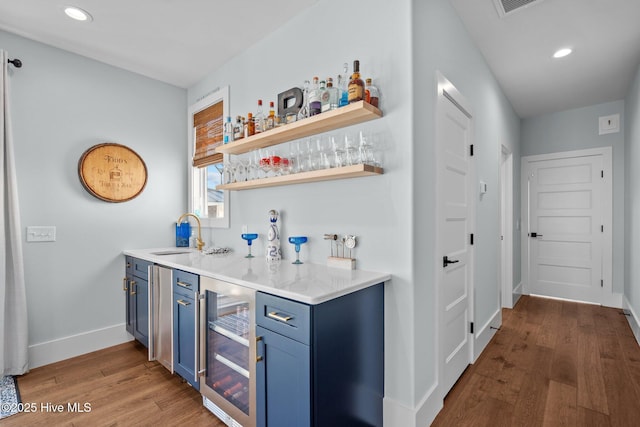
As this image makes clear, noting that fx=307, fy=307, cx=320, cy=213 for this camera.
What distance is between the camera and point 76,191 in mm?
2762

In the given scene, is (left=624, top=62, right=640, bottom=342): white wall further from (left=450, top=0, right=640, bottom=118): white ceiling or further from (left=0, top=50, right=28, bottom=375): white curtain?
Answer: (left=0, top=50, right=28, bottom=375): white curtain

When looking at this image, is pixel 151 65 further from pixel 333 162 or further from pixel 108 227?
pixel 333 162

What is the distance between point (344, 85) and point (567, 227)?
430 centimetres

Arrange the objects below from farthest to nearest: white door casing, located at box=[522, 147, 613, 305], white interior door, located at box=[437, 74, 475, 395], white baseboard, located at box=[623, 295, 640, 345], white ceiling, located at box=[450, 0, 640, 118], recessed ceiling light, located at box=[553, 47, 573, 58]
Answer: white door casing, located at box=[522, 147, 613, 305] < white baseboard, located at box=[623, 295, 640, 345] < recessed ceiling light, located at box=[553, 47, 573, 58] < white ceiling, located at box=[450, 0, 640, 118] < white interior door, located at box=[437, 74, 475, 395]

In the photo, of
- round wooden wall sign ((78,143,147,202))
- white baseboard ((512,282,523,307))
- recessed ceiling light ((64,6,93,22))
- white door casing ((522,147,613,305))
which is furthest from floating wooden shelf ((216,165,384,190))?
white door casing ((522,147,613,305))

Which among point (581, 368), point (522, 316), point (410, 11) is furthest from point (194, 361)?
point (522, 316)

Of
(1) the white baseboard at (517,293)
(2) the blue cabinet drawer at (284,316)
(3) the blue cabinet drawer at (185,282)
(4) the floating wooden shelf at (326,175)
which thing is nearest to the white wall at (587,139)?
(1) the white baseboard at (517,293)

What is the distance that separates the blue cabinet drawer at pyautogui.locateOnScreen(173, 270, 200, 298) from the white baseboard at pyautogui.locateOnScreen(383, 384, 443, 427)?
52.9 inches

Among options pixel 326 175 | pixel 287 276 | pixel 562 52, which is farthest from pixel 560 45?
pixel 287 276

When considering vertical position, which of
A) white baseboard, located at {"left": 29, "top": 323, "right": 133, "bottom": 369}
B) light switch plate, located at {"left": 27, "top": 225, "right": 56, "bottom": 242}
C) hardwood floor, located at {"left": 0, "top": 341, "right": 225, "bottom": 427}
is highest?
light switch plate, located at {"left": 27, "top": 225, "right": 56, "bottom": 242}

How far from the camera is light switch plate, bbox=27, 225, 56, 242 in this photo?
251cm

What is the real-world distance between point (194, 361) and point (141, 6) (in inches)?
96.6

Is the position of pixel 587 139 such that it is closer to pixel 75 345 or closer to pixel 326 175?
pixel 326 175

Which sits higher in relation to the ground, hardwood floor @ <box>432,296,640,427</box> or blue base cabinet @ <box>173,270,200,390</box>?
blue base cabinet @ <box>173,270,200,390</box>
